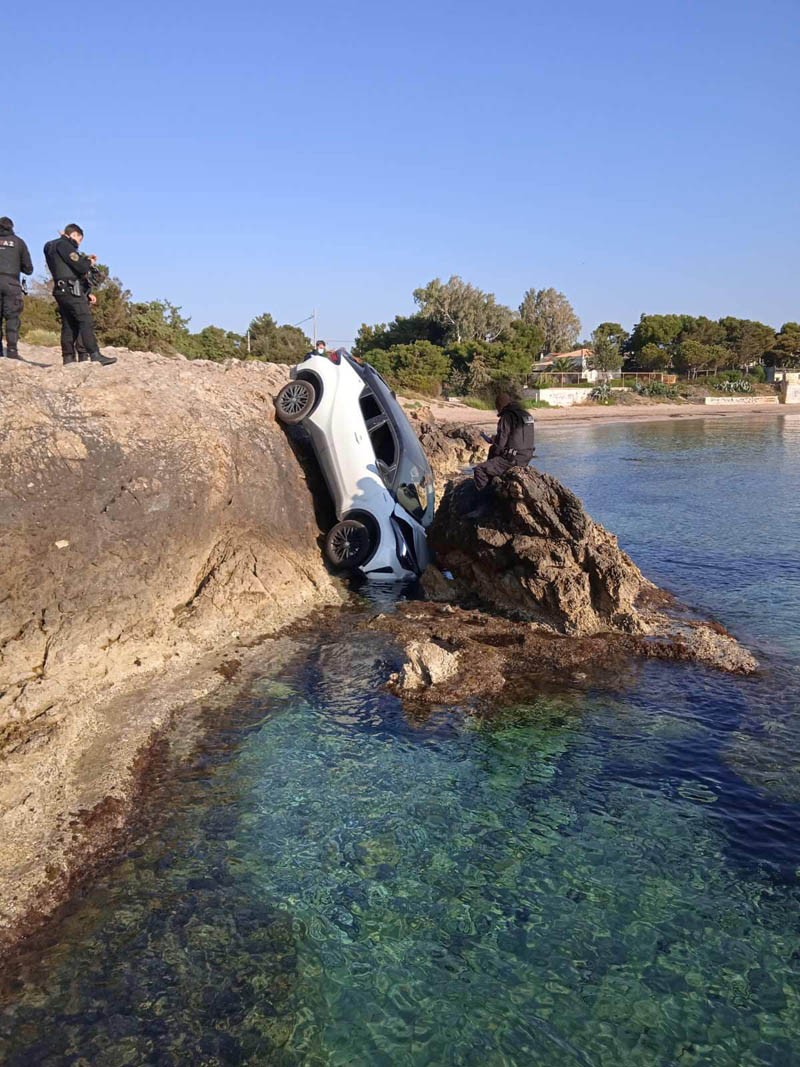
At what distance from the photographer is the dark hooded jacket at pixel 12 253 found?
31.8ft

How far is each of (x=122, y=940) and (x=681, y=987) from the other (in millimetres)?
3310

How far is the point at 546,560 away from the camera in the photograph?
10.1 m

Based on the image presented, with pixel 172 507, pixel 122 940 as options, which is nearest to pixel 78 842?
pixel 122 940

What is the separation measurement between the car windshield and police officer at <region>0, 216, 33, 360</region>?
16.6ft

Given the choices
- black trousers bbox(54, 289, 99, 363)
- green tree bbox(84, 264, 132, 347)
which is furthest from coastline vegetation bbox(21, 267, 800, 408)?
black trousers bbox(54, 289, 99, 363)

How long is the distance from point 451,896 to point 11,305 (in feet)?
30.0

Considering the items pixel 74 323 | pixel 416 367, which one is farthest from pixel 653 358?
pixel 74 323

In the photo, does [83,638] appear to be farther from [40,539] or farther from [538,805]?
[538,805]

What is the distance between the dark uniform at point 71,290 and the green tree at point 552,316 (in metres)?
102

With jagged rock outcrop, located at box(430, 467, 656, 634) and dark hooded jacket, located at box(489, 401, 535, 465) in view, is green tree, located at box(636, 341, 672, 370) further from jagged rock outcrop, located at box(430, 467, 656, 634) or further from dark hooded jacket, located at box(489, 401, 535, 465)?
jagged rock outcrop, located at box(430, 467, 656, 634)

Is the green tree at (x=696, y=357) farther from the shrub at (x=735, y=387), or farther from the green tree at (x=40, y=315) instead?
the green tree at (x=40, y=315)

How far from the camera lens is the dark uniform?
394 inches

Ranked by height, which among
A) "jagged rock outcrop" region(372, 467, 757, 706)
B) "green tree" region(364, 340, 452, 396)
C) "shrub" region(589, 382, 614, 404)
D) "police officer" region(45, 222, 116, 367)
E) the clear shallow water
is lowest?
the clear shallow water

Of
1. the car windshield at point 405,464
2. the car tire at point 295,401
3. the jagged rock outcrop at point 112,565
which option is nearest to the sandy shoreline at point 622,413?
the car windshield at point 405,464
